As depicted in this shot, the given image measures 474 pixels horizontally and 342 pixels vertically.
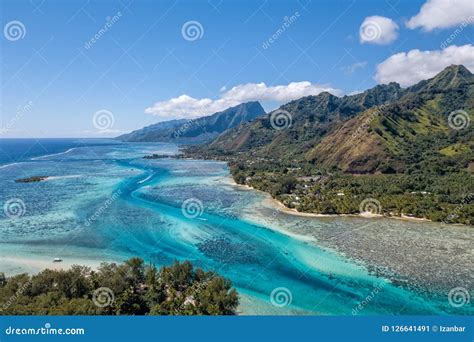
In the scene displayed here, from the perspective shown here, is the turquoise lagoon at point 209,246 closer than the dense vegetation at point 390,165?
Yes

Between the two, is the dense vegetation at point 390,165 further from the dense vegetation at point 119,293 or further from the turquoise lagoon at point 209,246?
the dense vegetation at point 119,293

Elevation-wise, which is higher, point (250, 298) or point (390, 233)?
point (390, 233)

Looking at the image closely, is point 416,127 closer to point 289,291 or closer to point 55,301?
point 289,291

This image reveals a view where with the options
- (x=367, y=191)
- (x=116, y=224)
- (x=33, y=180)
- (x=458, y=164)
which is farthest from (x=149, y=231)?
(x=458, y=164)

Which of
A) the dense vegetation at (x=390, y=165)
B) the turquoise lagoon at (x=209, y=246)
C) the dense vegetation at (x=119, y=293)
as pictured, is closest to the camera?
the dense vegetation at (x=119, y=293)

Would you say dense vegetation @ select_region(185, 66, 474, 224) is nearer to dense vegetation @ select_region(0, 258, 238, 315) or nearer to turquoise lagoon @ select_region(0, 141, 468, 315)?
turquoise lagoon @ select_region(0, 141, 468, 315)

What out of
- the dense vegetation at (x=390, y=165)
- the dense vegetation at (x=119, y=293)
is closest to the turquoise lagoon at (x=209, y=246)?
the dense vegetation at (x=119, y=293)

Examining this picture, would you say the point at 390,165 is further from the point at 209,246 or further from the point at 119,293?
the point at 119,293
